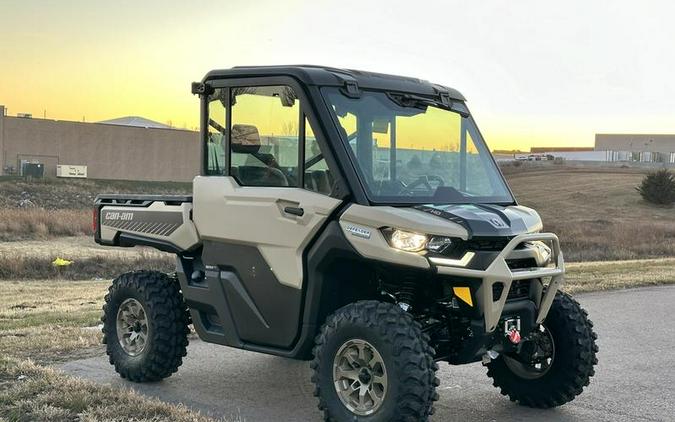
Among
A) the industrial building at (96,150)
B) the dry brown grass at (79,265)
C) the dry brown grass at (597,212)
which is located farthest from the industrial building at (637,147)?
the dry brown grass at (79,265)

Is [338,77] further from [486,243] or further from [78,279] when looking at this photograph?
[78,279]

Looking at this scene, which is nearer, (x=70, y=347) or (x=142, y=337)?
(x=142, y=337)

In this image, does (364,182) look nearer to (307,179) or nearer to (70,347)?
(307,179)

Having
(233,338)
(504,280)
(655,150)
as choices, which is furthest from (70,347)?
(655,150)

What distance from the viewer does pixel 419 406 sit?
5.09 m

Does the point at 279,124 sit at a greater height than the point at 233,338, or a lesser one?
greater

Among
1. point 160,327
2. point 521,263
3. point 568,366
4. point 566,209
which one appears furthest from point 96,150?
point 521,263

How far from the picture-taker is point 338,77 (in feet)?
19.3

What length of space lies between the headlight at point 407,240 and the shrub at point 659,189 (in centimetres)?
5758

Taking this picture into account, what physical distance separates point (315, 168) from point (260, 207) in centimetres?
56

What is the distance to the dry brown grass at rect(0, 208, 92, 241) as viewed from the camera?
30234mm

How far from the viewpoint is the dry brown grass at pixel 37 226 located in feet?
99.2

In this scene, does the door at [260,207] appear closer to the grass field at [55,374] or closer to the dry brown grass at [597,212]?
the grass field at [55,374]

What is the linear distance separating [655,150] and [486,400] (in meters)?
113
